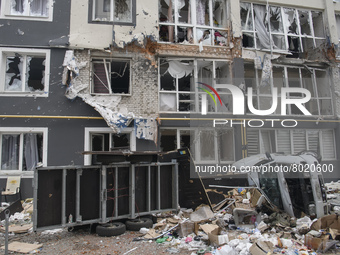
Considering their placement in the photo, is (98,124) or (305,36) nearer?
(98,124)

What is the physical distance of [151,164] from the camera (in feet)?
23.7

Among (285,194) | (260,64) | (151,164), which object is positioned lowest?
(285,194)

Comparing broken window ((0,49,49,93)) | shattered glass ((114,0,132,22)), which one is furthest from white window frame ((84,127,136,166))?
shattered glass ((114,0,132,22))

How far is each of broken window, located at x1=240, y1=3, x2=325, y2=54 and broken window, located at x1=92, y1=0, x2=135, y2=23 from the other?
542 cm

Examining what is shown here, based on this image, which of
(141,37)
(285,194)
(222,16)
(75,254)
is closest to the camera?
(75,254)

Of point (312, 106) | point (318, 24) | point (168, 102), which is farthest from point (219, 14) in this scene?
point (312, 106)

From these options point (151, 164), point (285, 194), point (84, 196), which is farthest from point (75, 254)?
point (285, 194)

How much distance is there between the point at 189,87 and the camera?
12734mm

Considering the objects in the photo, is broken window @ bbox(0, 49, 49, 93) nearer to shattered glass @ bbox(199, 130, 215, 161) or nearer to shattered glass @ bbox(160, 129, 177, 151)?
shattered glass @ bbox(160, 129, 177, 151)

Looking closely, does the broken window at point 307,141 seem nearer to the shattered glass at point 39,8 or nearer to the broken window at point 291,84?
the broken window at point 291,84

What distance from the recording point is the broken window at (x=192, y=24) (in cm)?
1233

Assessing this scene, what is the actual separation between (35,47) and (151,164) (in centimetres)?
741

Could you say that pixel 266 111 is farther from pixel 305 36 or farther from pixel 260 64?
pixel 305 36

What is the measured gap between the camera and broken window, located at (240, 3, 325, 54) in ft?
43.7
